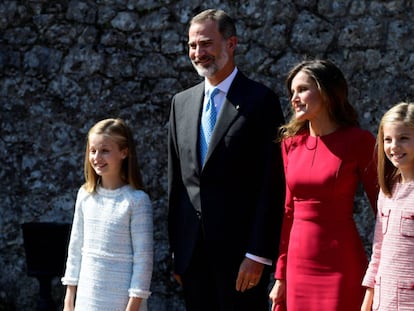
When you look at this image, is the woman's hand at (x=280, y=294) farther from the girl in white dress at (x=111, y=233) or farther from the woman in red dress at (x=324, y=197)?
the girl in white dress at (x=111, y=233)

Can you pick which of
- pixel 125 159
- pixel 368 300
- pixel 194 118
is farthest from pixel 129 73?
pixel 368 300

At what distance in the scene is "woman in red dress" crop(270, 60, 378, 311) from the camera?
11.2 feet

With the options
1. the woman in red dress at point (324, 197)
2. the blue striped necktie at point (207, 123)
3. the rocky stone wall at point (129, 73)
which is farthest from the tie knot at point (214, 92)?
the rocky stone wall at point (129, 73)

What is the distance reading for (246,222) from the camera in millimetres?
3717

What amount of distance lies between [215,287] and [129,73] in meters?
2.31

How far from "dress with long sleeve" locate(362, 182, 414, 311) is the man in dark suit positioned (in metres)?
0.51

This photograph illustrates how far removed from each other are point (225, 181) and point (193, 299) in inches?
20.5

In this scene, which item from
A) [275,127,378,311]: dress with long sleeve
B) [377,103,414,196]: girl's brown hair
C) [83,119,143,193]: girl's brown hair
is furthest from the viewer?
[83,119,143,193]: girl's brown hair

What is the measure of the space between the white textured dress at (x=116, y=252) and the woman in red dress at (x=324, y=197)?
62 centimetres

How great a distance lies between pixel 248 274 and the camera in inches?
143

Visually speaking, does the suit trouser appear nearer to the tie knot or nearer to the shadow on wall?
the tie knot

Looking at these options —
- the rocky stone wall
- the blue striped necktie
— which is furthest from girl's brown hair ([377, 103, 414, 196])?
the rocky stone wall

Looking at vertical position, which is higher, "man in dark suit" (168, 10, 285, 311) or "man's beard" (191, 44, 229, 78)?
"man's beard" (191, 44, 229, 78)

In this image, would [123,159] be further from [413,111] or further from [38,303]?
[38,303]
